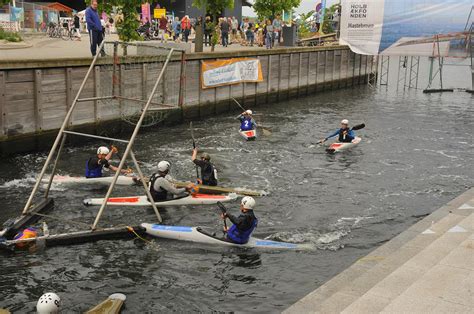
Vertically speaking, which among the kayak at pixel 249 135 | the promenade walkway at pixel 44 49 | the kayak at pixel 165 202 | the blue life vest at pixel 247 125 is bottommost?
the kayak at pixel 165 202

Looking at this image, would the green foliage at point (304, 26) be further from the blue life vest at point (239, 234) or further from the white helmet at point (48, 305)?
the white helmet at point (48, 305)

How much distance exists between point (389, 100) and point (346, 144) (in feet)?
75.8

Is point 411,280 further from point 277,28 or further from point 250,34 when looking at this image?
point 250,34

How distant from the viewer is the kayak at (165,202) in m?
19.4

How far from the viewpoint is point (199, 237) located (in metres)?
16.6

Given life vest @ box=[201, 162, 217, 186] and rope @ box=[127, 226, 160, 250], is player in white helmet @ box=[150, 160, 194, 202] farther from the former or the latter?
rope @ box=[127, 226, 160, 250]

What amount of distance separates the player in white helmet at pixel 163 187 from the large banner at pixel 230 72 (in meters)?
19.6

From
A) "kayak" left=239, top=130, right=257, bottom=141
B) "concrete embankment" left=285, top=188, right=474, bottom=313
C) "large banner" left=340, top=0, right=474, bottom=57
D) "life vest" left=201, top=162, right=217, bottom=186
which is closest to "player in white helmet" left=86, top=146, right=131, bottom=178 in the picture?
"life vest" left=201, top=162, right=217, bottom=186

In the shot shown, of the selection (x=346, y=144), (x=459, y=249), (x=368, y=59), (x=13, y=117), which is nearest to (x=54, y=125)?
(x=13, y=117)

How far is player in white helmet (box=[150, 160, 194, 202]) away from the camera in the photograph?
1905 centimetres

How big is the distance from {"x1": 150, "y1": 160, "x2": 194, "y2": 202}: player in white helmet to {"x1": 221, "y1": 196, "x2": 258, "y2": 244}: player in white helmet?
140 inches

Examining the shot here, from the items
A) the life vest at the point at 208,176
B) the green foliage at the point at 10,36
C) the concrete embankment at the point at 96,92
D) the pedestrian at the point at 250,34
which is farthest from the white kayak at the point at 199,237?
the pedestrian at the point at 250,34

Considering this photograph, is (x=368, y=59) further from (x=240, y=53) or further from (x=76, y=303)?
(x=76, y=303)

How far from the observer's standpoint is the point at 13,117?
85.0ft
